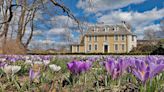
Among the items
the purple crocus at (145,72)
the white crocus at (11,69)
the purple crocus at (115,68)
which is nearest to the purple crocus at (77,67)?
the purple crocus at (115,68)

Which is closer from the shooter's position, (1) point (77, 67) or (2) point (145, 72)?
(2) point (145, 72)

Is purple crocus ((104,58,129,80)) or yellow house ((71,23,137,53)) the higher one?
yellow house ((71,23,137,53))

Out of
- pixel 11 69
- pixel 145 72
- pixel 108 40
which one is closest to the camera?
pixel 145 72

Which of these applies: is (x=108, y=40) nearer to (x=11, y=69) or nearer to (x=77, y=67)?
(x=11, y=69)

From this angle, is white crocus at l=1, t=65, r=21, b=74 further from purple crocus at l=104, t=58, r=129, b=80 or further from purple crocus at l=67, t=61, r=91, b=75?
purple crocus at l=104, t=58, r=129, b=80

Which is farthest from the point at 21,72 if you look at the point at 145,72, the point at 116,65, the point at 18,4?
the point at 18,4

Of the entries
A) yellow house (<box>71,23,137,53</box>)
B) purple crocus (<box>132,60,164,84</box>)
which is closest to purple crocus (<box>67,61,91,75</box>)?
purple crocus (<box>132,60,164,84</box>)

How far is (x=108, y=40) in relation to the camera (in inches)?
2660

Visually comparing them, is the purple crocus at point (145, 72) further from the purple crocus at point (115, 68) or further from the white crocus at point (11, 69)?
the white crocus at point (11, 69)

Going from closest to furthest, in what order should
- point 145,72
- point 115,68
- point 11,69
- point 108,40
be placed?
point 145,72 → point 115,68 → point 11,69 → point 108,40

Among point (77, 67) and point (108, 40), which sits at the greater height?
point (108, 40)

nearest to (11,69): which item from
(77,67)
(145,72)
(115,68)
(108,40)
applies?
(77,67)

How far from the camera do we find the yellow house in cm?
6557

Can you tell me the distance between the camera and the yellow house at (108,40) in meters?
65.6
